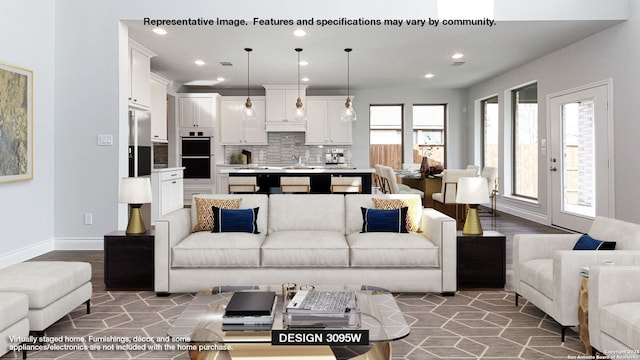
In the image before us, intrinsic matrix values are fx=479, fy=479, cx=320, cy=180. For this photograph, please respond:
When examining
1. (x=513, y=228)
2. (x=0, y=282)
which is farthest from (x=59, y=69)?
(x=513, y=228)

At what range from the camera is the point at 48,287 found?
9.04 ft

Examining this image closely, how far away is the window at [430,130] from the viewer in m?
11.3

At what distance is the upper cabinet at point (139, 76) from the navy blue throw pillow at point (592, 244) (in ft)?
17.8

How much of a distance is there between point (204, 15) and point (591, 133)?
17.2 ft

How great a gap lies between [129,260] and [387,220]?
7.11 ft

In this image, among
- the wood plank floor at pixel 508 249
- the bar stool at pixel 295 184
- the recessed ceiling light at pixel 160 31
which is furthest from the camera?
the bar stool at pixel 295 184

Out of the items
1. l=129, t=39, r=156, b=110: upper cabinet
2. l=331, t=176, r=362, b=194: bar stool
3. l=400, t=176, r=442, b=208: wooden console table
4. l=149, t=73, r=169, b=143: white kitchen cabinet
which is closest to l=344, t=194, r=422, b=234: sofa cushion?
l=331, t=176, r=362, b=194: bar stool

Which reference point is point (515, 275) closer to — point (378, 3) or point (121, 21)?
point (378, 3)

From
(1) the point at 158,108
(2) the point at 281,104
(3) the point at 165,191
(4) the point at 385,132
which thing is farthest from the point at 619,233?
(4) the point at 385,132

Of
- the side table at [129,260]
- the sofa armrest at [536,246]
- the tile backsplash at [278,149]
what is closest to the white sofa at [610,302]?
the sofa armrest at [536,246]

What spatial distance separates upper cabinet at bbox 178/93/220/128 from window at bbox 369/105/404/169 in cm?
372

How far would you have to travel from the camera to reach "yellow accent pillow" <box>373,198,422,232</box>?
168 inches

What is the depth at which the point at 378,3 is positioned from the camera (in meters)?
5.53

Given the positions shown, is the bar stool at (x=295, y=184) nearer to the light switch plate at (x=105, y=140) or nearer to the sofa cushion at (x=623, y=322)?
the light switch plate at (x=105, y=140)
